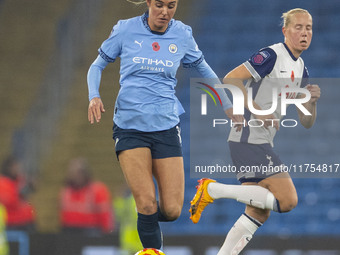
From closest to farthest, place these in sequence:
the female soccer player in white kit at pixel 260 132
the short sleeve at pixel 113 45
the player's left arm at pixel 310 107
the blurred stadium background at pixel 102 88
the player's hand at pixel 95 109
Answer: the player's hand at pixel 95 109 → the short sleeve at pixel 113 45 → the female soccer player in white kit at pixel 260 132 → the player's left arm at pixel 310 107 → the blurred stadium background at pixel 102 88

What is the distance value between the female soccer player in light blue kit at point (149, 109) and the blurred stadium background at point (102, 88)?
6.01m

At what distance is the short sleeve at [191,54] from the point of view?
6.22 meters

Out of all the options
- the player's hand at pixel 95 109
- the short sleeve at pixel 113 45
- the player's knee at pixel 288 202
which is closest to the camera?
the player's hand at pixel 95 109

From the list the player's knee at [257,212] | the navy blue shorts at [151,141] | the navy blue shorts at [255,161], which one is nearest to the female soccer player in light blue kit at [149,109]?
the navy blue shorts at [151,141]

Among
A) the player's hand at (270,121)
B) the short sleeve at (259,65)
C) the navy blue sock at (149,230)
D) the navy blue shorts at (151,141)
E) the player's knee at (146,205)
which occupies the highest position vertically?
the short sleeve at (259,65)

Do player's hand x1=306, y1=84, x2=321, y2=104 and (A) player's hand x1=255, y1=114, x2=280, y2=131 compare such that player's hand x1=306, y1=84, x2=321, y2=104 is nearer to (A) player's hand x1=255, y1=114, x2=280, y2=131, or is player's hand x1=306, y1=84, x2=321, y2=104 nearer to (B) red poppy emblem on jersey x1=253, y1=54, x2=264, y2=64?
(A) player's hand x1=255, y1=114, x2=280, y2=131

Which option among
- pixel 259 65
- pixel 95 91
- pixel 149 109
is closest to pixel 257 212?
pixel 259 65

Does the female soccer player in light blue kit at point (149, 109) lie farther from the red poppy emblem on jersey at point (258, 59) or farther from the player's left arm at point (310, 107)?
the player's left arm at point (310, 107)

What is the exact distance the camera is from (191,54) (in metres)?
6.26

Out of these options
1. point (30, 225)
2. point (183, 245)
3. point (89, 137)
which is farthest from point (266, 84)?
point (89, 137)

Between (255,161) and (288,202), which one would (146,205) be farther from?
(288,202)

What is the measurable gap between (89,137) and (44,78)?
5.03 ft

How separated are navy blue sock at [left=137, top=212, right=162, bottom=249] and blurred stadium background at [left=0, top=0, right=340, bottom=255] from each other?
5.93m

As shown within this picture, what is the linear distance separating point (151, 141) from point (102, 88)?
8881 mm
